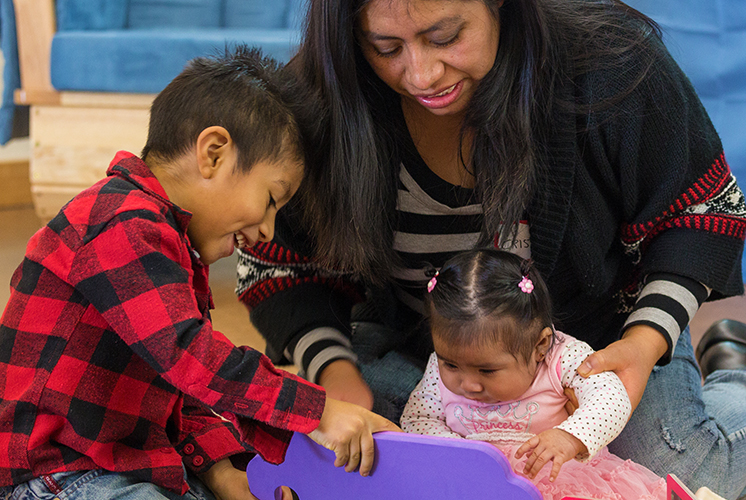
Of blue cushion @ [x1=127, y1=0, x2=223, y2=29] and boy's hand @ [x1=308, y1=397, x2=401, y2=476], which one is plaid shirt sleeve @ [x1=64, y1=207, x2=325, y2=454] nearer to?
boy's hand @ [x1=308, y1=397, x2=401, y2=476]

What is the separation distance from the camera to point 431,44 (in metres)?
0.86

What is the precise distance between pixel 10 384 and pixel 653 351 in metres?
0.76

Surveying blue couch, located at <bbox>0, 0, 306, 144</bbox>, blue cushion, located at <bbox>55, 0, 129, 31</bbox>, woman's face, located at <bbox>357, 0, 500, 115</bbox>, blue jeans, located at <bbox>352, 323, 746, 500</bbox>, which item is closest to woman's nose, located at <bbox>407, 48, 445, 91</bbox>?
woman's face, located at <bbox>357, 0, 500, 115</bbox>

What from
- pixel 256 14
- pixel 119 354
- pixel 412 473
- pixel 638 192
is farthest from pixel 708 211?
pixel 256 14

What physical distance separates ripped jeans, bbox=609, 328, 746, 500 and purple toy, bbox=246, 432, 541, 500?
352 mm

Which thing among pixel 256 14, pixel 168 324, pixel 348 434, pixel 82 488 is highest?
pixel 256 14

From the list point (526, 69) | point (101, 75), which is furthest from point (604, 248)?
point (101, 75)

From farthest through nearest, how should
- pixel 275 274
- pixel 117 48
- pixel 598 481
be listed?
1. pixel 117 48
2. pixel 275 274
3. pixel 598 481

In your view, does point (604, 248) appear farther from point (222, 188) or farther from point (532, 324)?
point (222, 188)

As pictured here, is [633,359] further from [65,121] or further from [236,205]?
[65,121]

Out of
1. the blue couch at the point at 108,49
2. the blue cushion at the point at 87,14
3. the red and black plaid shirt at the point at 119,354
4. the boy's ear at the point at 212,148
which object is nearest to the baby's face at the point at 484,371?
the red and black plaid shirt at the point at 119,354

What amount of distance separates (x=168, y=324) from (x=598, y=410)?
0.49 metres

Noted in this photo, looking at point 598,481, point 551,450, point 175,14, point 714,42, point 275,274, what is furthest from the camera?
point 175,14

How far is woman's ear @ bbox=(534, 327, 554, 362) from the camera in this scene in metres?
0.94
